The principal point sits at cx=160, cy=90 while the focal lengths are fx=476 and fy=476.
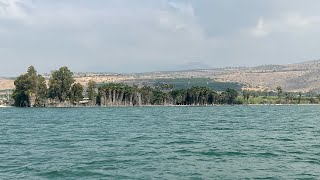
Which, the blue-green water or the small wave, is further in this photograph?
the small wave

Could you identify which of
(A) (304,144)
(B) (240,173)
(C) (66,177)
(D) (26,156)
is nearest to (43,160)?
(D) (26,156)

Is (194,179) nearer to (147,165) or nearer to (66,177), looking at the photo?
(147,165)

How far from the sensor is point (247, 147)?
1972 inches

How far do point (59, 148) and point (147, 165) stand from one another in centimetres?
1568

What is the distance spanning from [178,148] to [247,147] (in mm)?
7266

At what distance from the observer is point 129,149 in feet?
161

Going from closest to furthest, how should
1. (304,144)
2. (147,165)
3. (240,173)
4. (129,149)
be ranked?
1. (240,173)
2. (147,165)
3. (129,149)
4. (304,144)

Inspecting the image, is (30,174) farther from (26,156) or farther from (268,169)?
(268,169)

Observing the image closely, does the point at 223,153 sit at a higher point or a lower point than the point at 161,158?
lower

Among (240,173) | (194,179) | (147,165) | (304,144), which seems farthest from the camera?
(304,144)

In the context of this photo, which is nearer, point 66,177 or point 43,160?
point 66,177

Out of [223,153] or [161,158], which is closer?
[161,158]

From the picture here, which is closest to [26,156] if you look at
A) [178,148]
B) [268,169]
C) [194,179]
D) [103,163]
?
[103,163]

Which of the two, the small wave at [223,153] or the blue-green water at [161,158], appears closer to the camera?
the blue-green water at [161,158]
